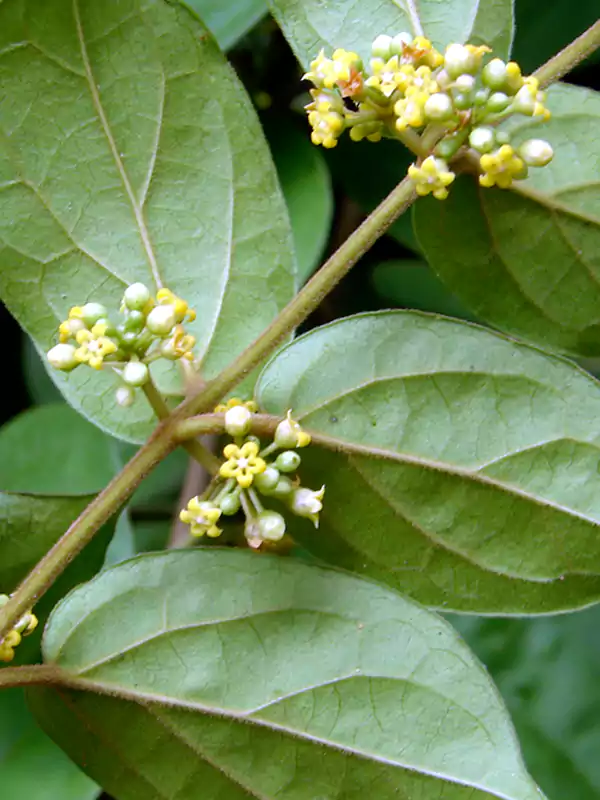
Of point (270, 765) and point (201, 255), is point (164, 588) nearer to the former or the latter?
point (270, 765)

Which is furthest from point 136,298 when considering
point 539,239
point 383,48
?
point 539,239

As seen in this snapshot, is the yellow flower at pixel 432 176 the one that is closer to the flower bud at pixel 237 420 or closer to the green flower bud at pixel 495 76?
the green flower bud at pixel 495 76

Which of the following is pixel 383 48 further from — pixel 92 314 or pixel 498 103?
pixel 92 314

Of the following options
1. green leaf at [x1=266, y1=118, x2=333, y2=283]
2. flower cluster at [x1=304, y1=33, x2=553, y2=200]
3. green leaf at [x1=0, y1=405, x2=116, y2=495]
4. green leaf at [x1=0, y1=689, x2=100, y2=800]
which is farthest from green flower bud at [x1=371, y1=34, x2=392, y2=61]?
green leaf at [x1=0, y1=689, x2=100, y2=800]

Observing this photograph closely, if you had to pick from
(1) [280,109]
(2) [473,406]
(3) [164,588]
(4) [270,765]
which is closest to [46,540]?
(3) [164,588]

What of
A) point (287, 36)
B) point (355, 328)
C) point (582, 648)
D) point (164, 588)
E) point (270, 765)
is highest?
point (287, 36)

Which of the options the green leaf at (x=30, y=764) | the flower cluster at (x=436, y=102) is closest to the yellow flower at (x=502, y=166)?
the flower cluster at (x=436, y=102)

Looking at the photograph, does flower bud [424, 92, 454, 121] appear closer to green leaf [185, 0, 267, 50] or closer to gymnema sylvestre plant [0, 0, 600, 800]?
gymnema sylvestre plant [0, 0, 600, 800]
